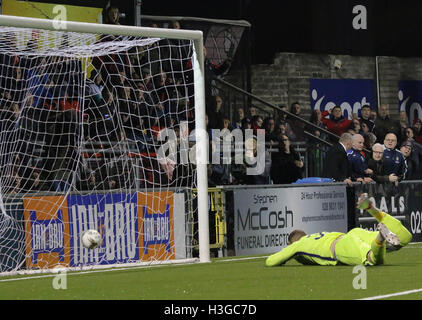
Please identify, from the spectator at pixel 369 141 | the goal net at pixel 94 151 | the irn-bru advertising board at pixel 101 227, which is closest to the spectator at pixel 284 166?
the goal net at pixel 94 151

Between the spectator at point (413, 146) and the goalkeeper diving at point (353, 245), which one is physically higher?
the spectator at point (413, 146)

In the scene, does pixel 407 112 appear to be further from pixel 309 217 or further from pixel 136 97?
pixel 136 97

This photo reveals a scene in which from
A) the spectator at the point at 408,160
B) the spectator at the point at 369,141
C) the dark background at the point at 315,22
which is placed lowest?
the spectator at the point at 408,160

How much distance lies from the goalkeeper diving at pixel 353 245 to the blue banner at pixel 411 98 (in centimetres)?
1368

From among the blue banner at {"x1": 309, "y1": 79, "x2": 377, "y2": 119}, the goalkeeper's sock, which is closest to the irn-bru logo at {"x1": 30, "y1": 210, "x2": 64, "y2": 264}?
the goalkeeper's sock

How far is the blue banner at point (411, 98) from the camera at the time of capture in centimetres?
2534

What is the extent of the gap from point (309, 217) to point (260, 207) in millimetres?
1100

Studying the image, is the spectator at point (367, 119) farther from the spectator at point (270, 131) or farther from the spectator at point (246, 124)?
the spectator at point (246, 124)

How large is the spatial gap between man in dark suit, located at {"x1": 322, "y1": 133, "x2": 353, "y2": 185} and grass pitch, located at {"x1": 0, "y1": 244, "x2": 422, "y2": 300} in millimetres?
4181

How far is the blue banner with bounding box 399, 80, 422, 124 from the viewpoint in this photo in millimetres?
25344

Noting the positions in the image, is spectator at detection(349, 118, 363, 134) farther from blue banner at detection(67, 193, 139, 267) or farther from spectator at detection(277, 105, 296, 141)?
blue banner at detection(67, 193, 139, 267)

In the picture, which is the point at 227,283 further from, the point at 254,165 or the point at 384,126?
the point at 384,126

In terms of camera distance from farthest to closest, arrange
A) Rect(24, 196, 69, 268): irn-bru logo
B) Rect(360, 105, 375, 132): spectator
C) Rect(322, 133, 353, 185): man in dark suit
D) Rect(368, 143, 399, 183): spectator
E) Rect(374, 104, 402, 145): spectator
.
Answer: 1. Rect(360, 105, 375, 132): spectator
2. Rect(374, 104, 402, 145): spectator
3. Rect(368, 143, 399, 183): spectator
4. Rect(322, 133, 353, 185): man in dark suit
5. Rect(24, 196, 69, 268): irn-bru logo

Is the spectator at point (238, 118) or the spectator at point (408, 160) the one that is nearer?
the spectator at point (238, 118)
